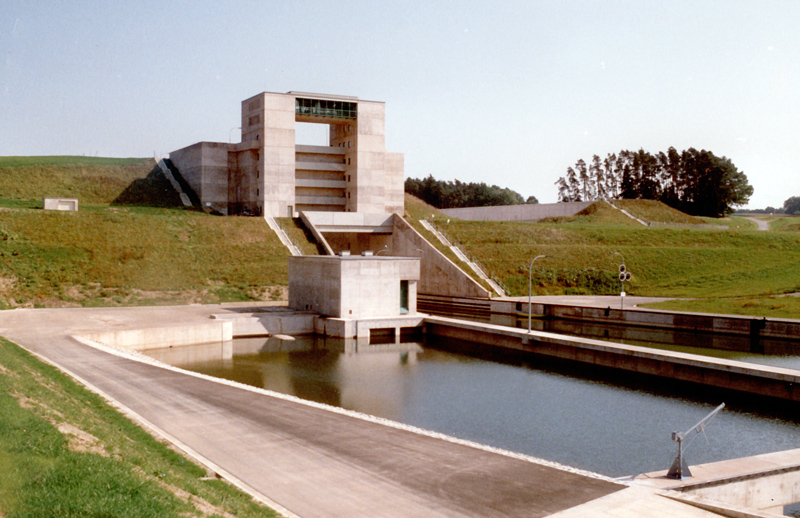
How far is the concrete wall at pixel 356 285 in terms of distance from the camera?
1811 inches

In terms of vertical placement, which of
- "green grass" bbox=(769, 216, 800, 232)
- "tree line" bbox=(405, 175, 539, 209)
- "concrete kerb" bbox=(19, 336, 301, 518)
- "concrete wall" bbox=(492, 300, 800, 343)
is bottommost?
"concrete kerb" bbox=(19, 336, 301, 518)

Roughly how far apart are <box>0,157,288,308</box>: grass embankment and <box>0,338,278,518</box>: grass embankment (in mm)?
35693

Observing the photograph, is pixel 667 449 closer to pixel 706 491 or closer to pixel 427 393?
pixel 706 491

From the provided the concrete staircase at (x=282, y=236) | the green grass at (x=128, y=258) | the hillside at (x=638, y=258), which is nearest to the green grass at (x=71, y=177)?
the green grass at (x=128, y=258)

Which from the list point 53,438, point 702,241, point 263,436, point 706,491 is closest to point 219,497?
point 53,438

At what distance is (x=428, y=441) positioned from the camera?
18234 millimetres

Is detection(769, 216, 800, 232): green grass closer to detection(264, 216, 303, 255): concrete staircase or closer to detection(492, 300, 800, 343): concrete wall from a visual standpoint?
detection(492, 300, 800, 343): concrete wall

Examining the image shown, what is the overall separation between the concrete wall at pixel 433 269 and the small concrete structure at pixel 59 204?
33379 mm

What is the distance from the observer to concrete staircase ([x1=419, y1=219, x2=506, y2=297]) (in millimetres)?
62844

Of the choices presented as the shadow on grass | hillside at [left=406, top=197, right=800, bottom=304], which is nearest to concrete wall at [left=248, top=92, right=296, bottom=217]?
the shadow on grass

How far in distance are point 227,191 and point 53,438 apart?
7119 centimetres

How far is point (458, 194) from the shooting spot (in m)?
152

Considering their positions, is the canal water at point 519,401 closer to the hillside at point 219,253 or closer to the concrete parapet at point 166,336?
the concrete parapet at point 166,336

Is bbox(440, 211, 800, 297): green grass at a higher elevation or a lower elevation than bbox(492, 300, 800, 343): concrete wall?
→ higher
